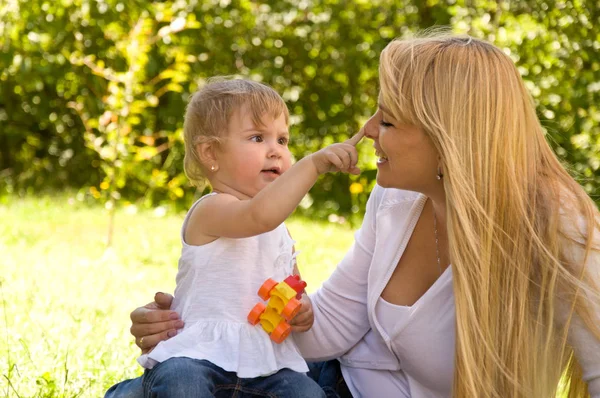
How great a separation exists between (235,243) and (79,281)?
96.8 inches

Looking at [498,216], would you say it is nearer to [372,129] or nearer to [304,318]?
[372,129]

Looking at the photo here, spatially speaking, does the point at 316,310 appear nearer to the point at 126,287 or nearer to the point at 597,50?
the point at 126,287

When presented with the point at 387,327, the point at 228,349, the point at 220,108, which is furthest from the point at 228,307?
the point at 220,108

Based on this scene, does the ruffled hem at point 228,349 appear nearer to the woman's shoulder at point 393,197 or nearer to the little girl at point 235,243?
the little girl at point 235,243

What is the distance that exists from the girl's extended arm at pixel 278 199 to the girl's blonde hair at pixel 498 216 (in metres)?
0.18

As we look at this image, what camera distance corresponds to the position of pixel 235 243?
250 cm

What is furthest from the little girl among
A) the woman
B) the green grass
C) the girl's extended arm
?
the green grass

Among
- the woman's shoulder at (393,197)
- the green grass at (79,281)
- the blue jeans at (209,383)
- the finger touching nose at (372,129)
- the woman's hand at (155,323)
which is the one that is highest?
the finger touching nose at (372,129)

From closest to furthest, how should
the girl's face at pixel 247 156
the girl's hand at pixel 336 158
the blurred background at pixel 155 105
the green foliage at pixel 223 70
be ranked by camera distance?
the girl's hand at pixel 336 158 → the girl's face at pixel 247 156 → the blurred background at pixel 155 105 → the green foliage at pixel 223 70

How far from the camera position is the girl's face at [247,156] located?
2.57 meters

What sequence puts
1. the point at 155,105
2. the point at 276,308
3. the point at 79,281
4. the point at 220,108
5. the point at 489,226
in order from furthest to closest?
the point at 155,105 → the point at 79,281 → the point at 220,108 → the point at 276,308 → the point at 489,226

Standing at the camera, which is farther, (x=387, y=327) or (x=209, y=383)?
(x=387, y=327)

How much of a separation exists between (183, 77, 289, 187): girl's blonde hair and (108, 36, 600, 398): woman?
0.33 m

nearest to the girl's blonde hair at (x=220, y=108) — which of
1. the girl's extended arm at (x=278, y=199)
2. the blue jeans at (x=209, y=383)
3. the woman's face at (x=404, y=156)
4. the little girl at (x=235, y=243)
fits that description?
the little girl at (x=235, y=243)
